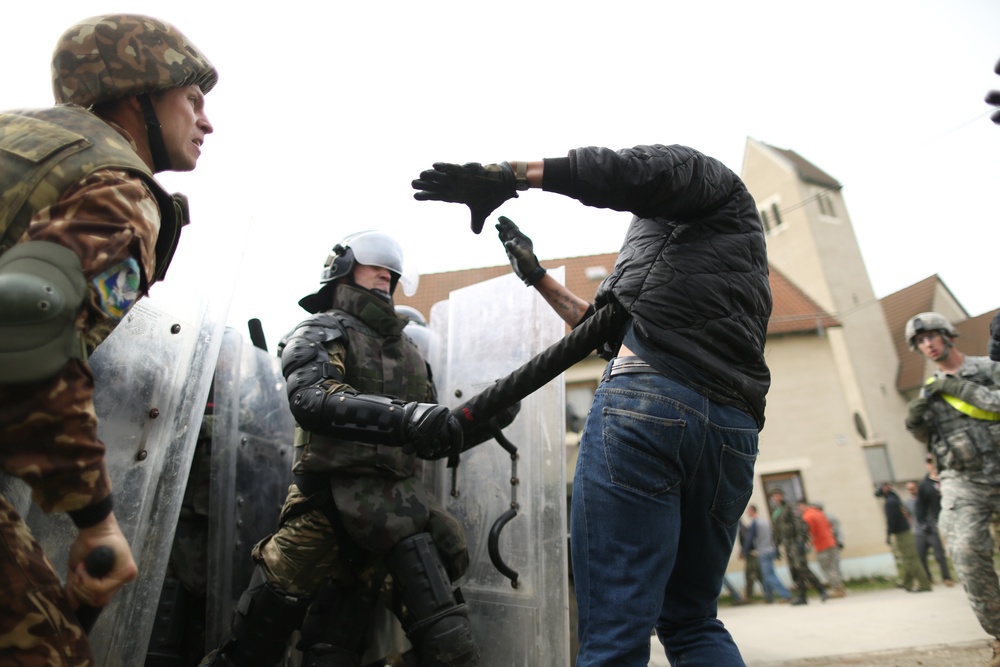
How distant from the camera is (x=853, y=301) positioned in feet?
71.6

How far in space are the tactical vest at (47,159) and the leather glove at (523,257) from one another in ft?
4.12

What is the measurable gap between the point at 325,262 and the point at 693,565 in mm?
2154

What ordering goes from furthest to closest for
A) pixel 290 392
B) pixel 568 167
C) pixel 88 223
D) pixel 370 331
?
pixel 370 331 → pixel 290 392 → pixel 568 167 → pixel 88 223

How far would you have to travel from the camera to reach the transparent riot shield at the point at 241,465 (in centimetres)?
277

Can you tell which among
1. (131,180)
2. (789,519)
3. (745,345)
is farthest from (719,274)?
(789,519)

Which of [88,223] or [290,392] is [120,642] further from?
[88,223]

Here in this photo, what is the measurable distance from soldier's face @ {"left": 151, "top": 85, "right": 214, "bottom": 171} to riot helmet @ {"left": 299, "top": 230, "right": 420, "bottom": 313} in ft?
3.80

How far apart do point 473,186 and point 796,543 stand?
976 cm

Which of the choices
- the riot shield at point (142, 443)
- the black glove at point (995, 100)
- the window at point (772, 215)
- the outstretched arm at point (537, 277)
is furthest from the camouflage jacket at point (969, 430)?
the window at point (772, 215)

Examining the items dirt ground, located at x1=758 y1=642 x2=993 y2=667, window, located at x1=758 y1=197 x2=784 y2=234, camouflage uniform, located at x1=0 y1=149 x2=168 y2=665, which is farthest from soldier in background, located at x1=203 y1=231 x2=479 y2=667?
window, located at x1=758 y1=197 x2=784 y2=234

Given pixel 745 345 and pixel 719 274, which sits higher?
pixel 719 274

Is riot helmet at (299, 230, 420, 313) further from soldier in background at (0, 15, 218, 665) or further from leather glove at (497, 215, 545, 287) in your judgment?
soldier in background at (0, 15, 218, 665)

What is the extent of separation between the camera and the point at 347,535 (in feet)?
7.97

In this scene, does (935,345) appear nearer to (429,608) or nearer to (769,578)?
(429,608)
